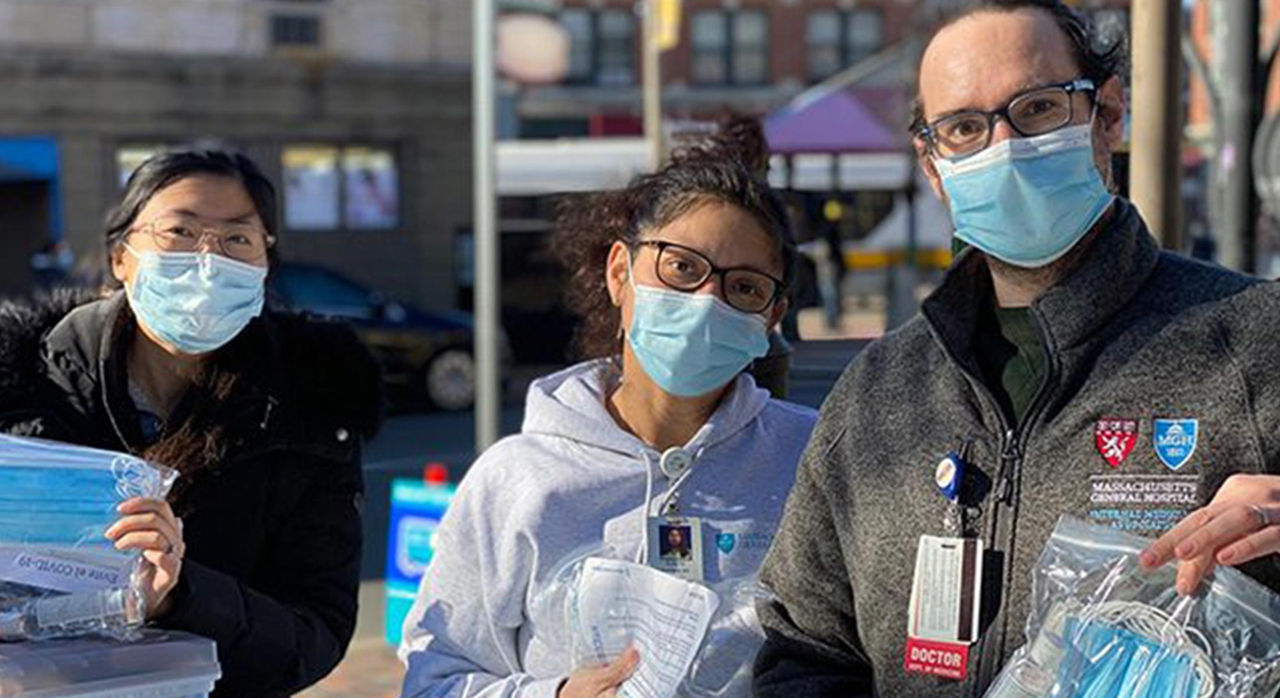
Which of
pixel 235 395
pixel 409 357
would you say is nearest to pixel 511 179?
pixel 409 357

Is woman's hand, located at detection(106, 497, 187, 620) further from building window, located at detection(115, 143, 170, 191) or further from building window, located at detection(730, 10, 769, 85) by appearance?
building window, located at detection(730, 10, 769, 85)

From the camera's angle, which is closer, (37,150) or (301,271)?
(301,271)

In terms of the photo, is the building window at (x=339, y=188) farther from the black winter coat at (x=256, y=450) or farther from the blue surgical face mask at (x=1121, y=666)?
the blue surgical face mask at (x=1121, y=666)

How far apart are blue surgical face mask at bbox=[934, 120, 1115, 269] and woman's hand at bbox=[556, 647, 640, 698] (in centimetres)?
78

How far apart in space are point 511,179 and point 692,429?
66.7 ft

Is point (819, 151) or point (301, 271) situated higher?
point (819, 151)

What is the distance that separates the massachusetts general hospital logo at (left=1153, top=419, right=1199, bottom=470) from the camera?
2025 mm

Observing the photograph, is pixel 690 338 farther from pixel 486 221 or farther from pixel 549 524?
pixel 486 221

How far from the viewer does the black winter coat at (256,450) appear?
289 centimetres

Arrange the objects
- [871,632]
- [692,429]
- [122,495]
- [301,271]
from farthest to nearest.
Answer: [301,271] < [692,429] < [122,495] < [871,632]

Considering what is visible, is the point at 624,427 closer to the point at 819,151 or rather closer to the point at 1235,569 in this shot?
the point at 1235,569

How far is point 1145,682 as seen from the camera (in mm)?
1925

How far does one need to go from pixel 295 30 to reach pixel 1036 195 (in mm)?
25109

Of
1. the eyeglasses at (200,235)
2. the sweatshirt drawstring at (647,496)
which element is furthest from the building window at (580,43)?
the sweatshirt drawstring at (647,496)
